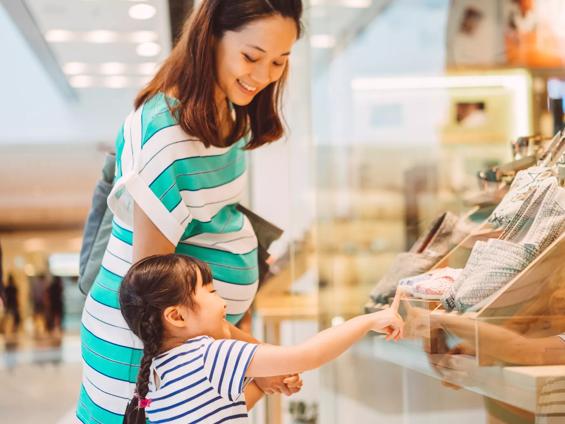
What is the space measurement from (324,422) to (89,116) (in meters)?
1.45

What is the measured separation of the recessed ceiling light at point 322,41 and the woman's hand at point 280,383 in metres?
2.35

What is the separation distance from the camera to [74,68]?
3021 millimetres

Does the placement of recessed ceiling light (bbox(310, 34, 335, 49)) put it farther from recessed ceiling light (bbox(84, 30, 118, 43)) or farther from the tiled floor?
the tiled floor

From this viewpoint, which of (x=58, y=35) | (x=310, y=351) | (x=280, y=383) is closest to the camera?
(x=310, y=351)

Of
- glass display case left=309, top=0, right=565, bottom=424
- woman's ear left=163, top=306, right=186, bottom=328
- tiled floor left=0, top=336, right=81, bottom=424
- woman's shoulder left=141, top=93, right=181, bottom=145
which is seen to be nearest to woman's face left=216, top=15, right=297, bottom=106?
woman's shoulder left=141, top=93, right=181, bottom=145

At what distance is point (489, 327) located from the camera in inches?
51.7

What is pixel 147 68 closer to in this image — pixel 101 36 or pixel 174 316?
pixel 101 36

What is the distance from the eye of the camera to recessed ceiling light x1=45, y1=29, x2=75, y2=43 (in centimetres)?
294

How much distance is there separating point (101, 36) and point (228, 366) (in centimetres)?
192

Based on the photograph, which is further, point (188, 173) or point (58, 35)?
point (58, 35)

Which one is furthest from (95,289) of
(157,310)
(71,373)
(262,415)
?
(262,415)

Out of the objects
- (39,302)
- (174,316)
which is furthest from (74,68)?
(174,316)

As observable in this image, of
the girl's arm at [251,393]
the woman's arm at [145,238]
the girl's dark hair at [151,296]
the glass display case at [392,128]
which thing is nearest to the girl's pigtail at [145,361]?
the girl's dark hair at [151,296]

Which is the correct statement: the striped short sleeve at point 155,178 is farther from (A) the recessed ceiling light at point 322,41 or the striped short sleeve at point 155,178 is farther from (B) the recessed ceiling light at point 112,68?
(A) the recessed ceiling light at point 322,41
